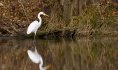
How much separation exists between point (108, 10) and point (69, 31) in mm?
3761

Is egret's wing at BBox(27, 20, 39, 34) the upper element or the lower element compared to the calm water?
upper

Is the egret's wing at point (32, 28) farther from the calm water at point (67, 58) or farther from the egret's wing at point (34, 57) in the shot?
the egret's wing at point (34, 57)

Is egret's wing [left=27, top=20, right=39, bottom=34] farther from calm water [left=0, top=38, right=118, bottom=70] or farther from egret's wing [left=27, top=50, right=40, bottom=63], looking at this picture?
egret's wing [left=27, top=50, right=40, bottom=63]

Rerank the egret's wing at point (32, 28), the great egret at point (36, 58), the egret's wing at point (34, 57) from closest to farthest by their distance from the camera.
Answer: the great egret at point (36, 58) < the egret's wing at point (34, 57) < the egret's wing at point (32, 28)

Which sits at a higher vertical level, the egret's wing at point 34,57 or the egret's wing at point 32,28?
the egret's wing at point 32,28

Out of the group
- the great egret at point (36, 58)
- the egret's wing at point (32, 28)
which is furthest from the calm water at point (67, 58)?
the egret's wing at point (32, 28)

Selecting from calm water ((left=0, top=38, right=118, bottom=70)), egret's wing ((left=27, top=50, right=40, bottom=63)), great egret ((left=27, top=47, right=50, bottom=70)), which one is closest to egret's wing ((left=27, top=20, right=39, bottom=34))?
calm water ((left=0, top=38, right=118, bottom=70))

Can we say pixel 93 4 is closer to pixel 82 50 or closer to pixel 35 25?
pixel 35 25

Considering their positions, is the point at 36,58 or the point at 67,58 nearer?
the point at 67,58

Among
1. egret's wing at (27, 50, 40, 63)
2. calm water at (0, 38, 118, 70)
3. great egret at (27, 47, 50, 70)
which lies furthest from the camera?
egret's wing at (27, 50, 40, 63)

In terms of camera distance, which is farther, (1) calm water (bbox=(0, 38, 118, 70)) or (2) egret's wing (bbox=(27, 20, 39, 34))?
(2) egret's wing (bbox=(27, 20, 39, 34))

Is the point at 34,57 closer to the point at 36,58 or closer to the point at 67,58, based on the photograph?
the point at 36,58

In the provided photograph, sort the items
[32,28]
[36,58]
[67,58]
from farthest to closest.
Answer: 1. [32,28]
2. [36,58]
3. [67,58]

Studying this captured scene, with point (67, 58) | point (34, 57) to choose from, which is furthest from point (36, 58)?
point (67, 58)
